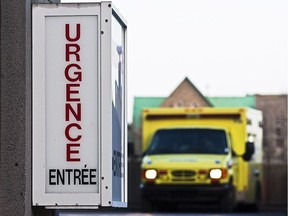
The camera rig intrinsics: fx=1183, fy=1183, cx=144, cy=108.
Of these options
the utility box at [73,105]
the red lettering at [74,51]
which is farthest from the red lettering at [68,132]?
the red lettering at [74,51]

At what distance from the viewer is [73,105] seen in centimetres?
712

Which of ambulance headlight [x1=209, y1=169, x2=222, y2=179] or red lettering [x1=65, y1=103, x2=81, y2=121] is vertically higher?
red lettering [x1=65, y1=103, x2=81, y2=121]

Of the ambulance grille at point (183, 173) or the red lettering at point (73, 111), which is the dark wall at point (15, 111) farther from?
the ambulance grille at point (183, 173)

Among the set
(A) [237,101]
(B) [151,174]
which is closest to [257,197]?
(B) [151,174]

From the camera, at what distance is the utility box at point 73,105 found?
7.06 meters

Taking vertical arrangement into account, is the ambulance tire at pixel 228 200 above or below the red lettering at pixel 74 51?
below

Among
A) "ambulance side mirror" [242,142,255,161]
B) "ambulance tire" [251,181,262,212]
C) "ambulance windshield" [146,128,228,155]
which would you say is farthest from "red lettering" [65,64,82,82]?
"ambulance tire" [251,181,262,212]

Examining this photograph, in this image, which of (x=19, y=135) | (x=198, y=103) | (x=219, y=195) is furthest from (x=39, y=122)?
(x=198, y=103)

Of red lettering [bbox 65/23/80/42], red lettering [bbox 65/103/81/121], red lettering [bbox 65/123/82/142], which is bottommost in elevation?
red lettering [bbox 65/123/82/142]

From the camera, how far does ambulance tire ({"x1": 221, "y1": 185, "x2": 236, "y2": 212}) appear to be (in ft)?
84.1

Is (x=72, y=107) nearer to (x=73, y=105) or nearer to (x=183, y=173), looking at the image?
(x=73, y=105)

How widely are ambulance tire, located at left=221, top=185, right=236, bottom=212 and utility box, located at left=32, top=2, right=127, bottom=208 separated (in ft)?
60.9

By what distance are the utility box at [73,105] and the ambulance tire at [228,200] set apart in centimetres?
1856

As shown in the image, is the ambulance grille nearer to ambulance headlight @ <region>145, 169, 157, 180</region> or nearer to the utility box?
ambulance headlight @ <region>145, 169, 157, 180</region>
